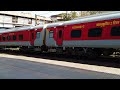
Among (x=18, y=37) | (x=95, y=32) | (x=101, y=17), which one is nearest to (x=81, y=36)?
(x=95, y=32)

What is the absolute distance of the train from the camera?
661 inches

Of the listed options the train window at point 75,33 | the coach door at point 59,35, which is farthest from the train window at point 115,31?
Result: the coach door at point 59,35

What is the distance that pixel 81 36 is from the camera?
19719 mm

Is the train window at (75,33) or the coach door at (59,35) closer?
the train window at (75,33)

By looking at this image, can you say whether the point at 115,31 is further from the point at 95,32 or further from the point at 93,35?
the point at 93,35

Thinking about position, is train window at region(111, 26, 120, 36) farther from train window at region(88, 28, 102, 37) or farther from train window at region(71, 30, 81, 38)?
train window at region(71, 30, 81, 38)

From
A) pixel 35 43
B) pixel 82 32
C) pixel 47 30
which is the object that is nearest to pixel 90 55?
pixel 82 32

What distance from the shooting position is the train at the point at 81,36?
16.8m

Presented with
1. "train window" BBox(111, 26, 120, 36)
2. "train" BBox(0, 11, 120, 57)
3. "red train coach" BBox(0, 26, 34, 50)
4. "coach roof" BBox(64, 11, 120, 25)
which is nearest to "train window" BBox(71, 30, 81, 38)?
"train" BBox(0, 11, 120, 57)

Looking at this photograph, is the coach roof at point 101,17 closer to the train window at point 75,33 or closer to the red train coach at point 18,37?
the train window at point 75,33
